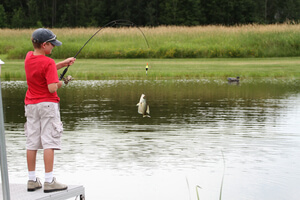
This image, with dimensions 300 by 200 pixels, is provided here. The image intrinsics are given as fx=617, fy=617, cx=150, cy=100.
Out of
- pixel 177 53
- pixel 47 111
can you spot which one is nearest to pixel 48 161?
pixel 47 111

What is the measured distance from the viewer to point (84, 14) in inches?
2623

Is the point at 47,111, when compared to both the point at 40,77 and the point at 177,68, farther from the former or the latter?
the point at 177,68

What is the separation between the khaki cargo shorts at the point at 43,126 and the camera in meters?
5.43

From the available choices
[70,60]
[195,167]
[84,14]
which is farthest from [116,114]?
[84,14]

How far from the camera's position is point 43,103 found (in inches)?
213

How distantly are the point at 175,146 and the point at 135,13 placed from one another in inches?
2267

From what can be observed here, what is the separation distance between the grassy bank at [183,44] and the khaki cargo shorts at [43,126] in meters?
22.7

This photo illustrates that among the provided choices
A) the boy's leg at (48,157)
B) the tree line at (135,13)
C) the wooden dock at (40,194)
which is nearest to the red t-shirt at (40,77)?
the boy's leg at (48,157)

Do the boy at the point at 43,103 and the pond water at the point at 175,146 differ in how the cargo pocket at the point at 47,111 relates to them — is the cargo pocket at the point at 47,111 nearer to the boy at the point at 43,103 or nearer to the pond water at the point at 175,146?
the boy at the point at 43,103

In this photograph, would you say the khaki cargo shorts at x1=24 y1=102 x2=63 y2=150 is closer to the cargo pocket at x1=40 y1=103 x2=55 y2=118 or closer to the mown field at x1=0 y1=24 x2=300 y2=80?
the cargo pocket at x1=40 y1=103 x2=55 y2=118

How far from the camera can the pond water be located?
6.84 metres

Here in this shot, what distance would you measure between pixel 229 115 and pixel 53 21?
193 ft

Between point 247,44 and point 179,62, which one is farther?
point 247,44

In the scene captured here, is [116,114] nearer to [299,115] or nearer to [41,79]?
[299,115]
